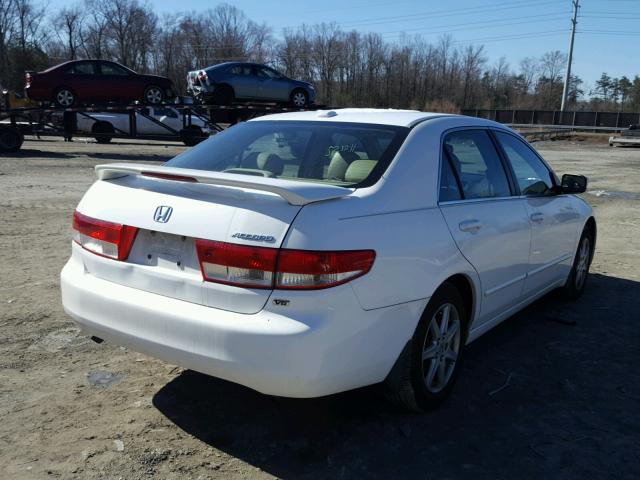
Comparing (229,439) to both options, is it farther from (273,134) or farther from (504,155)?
(504,155)

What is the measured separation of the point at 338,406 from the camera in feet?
11.2

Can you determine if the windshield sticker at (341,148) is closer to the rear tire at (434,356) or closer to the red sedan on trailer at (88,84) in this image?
the rear tire at (434,356)

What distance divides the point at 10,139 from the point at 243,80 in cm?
827

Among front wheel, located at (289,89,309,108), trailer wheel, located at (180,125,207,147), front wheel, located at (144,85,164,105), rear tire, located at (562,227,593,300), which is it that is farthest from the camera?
trailer wheel, located at (180,125,207,147)

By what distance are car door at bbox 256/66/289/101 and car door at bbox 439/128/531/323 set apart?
1842cm

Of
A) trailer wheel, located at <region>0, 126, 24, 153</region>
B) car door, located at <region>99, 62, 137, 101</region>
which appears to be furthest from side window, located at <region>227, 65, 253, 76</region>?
trailer wheel, located at <region>0, 126, 24, 153</region>

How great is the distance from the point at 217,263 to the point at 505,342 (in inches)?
109

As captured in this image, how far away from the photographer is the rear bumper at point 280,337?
8.52 ft

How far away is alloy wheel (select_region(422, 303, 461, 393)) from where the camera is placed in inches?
132

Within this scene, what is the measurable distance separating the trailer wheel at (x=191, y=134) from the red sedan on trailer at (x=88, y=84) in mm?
3386

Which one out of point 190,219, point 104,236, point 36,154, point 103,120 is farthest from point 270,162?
point 103,120

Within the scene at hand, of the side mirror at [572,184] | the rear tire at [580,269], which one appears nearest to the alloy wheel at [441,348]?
the side mirror at [572,184]

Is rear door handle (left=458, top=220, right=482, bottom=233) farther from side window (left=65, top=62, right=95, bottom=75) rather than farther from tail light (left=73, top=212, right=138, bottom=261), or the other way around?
side window (left=65, top=62, right=95, bottom=75)

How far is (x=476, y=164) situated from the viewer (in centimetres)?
404
